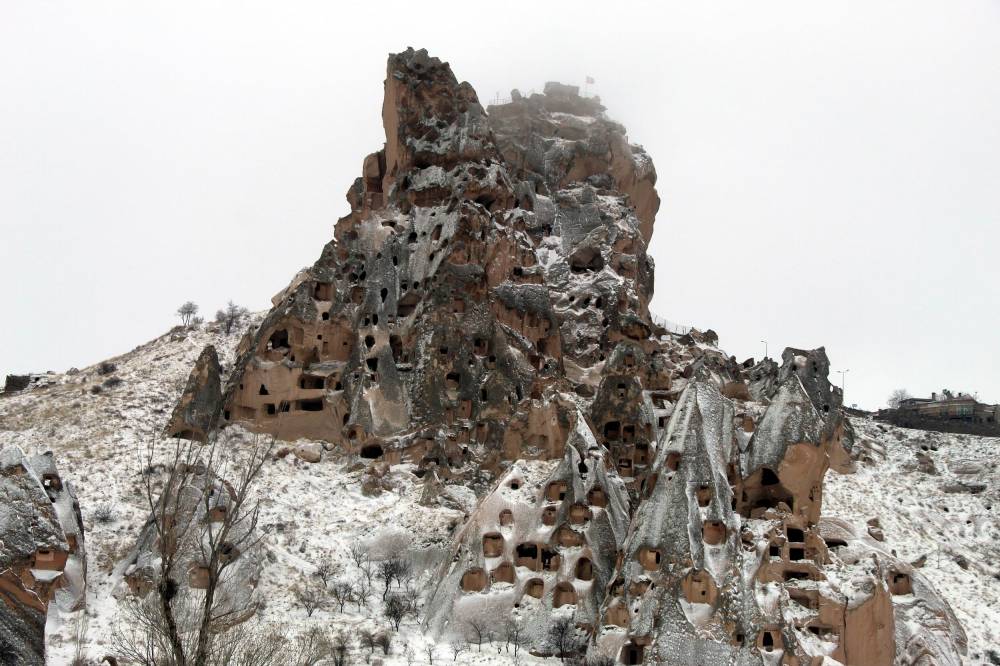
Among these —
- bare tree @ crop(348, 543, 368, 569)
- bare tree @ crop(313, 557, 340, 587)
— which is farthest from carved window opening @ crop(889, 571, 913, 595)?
bare tree @ crop(313, 557, 340, 587)

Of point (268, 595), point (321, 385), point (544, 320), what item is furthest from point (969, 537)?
point (268, 595)

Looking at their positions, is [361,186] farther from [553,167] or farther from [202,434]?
[202,434]

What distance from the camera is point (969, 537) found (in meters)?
74.6

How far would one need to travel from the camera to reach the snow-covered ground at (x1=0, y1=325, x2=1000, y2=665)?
4756 cm

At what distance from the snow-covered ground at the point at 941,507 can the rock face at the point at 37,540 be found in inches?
1569

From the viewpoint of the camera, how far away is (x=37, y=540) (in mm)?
42906

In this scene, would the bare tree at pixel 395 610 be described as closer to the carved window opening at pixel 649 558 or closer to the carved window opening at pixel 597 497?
the carved window opening at pixel 597 497

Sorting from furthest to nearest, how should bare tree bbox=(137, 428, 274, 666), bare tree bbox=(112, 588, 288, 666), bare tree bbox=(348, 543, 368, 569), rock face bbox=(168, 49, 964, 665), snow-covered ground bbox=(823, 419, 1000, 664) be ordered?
snow-covered ground bbox=(823, 419, 1000, 664), bare tree bbox=(348, 543, 368, 569), rock face bbox=(168, 49, 964, 665), bare tree bbox=(112, 588, 288, 666), bare tree bbox=(137, 428, 274, 666)

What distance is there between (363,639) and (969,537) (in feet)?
156

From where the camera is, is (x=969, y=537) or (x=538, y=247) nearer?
(x=969, y=537)

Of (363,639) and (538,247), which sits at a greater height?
(538,247)

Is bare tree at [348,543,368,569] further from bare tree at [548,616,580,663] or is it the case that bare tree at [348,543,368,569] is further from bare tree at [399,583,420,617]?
bare tree at [548,616,580,663]

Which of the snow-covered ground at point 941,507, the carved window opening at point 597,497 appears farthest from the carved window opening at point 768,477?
the snow-covered ground at point 941,507

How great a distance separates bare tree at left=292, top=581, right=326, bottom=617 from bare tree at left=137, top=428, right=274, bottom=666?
3018 mm
